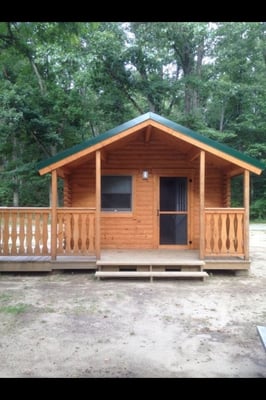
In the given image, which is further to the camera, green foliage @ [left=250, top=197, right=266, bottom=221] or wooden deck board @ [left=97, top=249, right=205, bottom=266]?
green foliage @ [left=250, top=197, right=266, bottom=221]

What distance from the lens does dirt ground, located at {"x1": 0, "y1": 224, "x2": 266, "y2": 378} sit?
305 cm

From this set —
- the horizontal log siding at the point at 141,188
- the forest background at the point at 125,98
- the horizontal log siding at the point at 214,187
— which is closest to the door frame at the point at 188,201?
the horizontal log siding at the point at 141,188

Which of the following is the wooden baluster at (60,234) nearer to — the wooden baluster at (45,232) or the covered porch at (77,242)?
the covered porch at (77,242)

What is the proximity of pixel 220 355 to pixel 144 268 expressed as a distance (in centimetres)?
342

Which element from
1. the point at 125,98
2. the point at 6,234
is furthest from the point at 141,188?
the point at 125,98

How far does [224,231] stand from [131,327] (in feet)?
11.2

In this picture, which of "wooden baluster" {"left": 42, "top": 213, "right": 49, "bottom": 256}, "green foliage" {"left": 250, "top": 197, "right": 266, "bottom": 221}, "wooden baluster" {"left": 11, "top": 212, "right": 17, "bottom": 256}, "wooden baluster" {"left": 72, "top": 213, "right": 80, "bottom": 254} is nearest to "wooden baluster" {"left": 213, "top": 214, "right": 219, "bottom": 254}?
"wooden baluster" {"left": 72, "top": 213, "right": 80, "bottom": 254}

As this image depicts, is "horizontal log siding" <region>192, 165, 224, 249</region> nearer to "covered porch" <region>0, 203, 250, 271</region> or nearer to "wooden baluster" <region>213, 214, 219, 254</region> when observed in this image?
"covered porch" <region>0, 203, 250, 271</region>

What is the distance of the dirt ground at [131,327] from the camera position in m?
3.05

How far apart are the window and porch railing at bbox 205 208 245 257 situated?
7.12ft

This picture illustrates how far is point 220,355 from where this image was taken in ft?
10.9

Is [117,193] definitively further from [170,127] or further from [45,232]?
[170,127]

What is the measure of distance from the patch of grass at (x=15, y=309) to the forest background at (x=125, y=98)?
11721 mm

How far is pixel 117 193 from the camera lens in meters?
8.34
